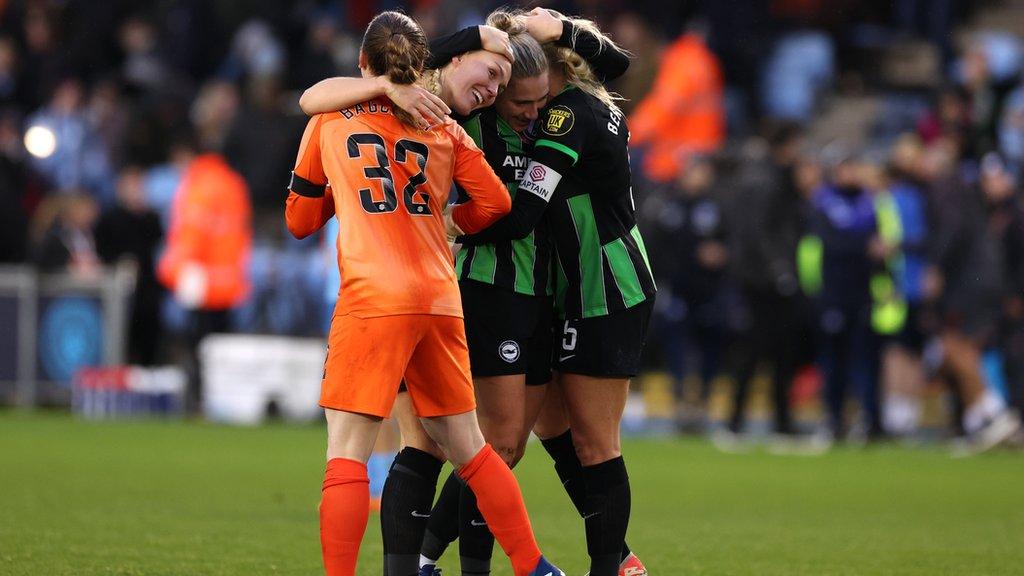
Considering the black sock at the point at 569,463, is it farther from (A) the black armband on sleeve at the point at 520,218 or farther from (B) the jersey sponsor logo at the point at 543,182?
(B) the jersey sponsor logo at the point at 543,182

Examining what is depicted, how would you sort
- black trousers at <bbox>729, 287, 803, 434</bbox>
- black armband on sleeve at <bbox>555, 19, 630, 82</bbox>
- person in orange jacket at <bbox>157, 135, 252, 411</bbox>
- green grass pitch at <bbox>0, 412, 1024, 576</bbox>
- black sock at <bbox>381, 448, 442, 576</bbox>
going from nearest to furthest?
black sock at <bbox>381, 448, 442, 576</bbox>, black armband on sleeve at <bbox>555, 19, 630, 82</bbox>, green grass pitch at <bbox>0, 412, 1024, 576</bbox>, black trousers at <bbox>729, 287, 803, 434</bbox>, person in orange jacket at <bbox>157, 135, 252, 411</bbox>

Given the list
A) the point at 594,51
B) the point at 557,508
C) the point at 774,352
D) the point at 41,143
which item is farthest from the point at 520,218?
the point at 41,143

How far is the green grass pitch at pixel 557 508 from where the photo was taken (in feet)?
24.1

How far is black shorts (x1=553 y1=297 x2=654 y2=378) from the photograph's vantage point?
6.07 m

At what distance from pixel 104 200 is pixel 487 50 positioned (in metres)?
16.9

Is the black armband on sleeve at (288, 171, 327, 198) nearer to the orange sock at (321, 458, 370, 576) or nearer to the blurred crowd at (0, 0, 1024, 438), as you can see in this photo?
the orange sock at (321, 458, 370, 576)

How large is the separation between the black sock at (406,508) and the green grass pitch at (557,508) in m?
1.12

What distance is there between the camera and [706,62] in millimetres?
18531

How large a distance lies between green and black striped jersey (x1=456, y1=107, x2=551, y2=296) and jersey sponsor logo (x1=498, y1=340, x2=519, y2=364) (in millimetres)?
197

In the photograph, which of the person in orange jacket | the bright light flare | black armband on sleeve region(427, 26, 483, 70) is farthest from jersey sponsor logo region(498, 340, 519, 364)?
the bright light flare

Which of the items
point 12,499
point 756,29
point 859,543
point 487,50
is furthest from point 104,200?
point 487,50

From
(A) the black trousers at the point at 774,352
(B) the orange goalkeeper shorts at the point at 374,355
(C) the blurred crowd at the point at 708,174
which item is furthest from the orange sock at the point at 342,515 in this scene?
(C) the blurred crowd at the point at 708,174

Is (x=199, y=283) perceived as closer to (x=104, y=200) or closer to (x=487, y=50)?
(x=104, y=200)

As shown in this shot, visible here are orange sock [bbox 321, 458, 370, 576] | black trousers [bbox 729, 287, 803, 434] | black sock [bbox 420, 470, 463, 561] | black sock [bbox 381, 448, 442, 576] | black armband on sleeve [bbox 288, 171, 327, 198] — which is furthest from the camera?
black trousers [bbox 729, 287, 803, 434]
